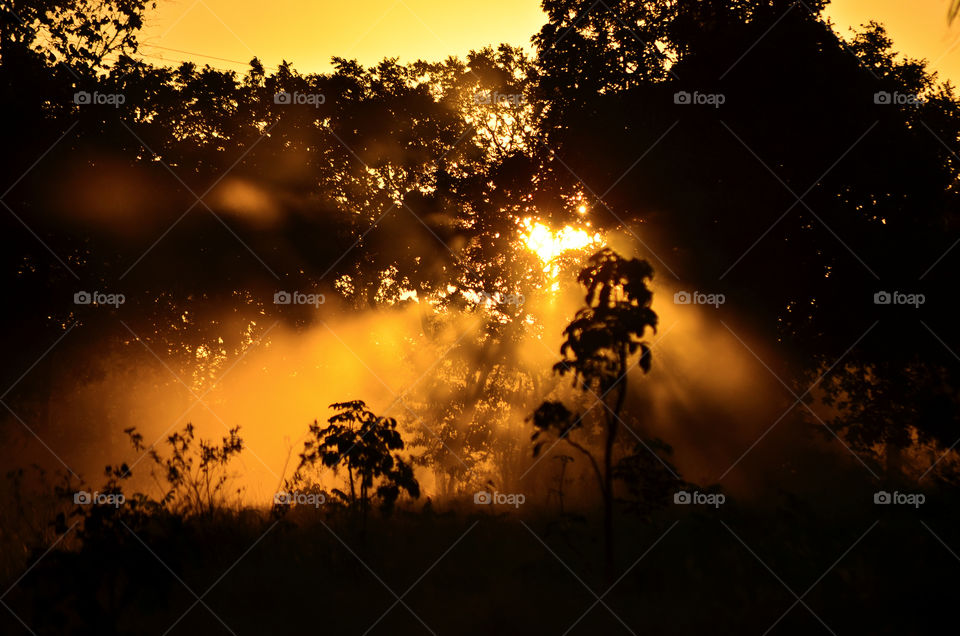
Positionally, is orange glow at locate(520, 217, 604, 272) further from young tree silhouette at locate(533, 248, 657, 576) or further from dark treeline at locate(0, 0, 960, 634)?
young tree silhouette at locate(533, 248, 657, 576)

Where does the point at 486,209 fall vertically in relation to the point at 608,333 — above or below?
above

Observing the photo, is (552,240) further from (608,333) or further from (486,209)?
(608,333)

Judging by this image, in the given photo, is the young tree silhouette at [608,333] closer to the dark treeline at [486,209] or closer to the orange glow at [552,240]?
the dark treeline at [486,209]

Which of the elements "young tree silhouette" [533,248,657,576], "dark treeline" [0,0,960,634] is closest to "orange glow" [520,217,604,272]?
"dark treeline" [0,0,960,634]

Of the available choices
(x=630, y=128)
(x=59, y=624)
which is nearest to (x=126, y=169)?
(x=630, y=128)

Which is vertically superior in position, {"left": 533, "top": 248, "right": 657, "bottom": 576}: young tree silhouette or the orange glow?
the orange glow

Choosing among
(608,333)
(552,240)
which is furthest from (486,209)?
(608,333)

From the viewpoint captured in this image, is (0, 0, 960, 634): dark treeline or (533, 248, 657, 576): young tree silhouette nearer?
(533, 248, 657, 576): young tree silhouette

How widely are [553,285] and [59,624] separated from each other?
16585 mm

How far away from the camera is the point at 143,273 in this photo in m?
19.4

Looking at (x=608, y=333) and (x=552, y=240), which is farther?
(x=552, y=240)

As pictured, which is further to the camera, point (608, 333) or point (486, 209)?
point (486, 209)

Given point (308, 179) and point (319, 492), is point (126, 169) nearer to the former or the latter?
point (308, 179)

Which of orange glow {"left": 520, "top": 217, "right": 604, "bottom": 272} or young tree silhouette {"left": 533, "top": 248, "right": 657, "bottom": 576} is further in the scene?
orange glow {"left": 520, "top": 217, "right": 604, "bottom": 272}
